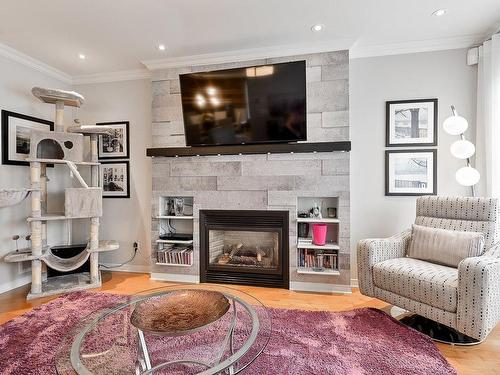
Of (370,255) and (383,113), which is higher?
(383,113)

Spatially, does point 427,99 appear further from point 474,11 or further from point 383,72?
point 474,11

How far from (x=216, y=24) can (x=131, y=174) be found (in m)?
2.06

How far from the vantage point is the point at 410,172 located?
9.56ft

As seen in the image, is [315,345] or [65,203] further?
[65,203]

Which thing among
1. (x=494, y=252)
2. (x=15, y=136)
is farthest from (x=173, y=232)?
(x=494, y=252)

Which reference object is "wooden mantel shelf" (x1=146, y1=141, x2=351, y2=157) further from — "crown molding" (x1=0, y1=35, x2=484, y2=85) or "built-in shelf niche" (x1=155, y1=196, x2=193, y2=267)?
"crown molding" (x1=0, y1=35, x2=484, y2=85)

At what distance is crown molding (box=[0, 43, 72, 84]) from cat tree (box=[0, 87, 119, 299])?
1.95 feet

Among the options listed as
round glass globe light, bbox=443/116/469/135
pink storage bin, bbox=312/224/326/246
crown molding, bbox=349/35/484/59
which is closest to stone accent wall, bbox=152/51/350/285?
pink storage bin, bbox=312/224/326/246

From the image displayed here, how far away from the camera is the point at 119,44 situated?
2.87m

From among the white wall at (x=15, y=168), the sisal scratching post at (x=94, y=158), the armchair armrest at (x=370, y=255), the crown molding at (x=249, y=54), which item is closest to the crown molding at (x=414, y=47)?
the crown molding at (x=249, y=54)

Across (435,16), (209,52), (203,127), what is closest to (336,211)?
(203,127)

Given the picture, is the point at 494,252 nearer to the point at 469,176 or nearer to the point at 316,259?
the point at 469,176

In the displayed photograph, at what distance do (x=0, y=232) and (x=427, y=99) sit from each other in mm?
4570

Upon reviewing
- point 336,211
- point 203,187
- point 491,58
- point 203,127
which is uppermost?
point 491,58
